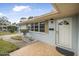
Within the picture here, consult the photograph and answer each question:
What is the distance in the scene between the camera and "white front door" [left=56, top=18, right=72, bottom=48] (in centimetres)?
657

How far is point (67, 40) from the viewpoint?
657 cm

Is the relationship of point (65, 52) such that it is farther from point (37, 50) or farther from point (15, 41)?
point (15, 41)

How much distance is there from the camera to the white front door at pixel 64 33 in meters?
6.57

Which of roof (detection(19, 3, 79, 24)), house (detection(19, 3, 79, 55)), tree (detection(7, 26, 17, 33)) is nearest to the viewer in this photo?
roof (detection(19, 3, 79, 24))

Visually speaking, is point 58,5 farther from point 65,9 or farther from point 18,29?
point 18,29

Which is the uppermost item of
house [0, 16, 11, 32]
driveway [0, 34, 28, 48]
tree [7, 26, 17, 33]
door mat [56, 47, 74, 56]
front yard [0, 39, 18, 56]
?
house [0, 16, 11, 32]

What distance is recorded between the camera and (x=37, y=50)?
6.54 meters

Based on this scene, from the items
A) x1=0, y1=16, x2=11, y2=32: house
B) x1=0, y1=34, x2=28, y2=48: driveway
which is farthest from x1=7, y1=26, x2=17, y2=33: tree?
x1=0, y1=34, x2=28, y2=48: driveway

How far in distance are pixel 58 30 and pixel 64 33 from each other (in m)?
0.24

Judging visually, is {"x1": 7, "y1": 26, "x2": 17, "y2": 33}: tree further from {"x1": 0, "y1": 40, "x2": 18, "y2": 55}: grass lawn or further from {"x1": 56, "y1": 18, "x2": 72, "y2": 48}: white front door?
{"x1": 56, "y1": 18, "x2": 72, "y2": 48}: white front door

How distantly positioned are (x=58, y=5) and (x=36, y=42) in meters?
1.92

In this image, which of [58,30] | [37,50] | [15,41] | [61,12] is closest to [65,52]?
[58,30]

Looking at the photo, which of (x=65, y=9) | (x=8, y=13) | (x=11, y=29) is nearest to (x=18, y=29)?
(x=11, y=29)

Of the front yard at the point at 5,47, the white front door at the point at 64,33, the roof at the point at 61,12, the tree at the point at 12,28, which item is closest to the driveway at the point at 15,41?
the front yard at the point at 5,47
